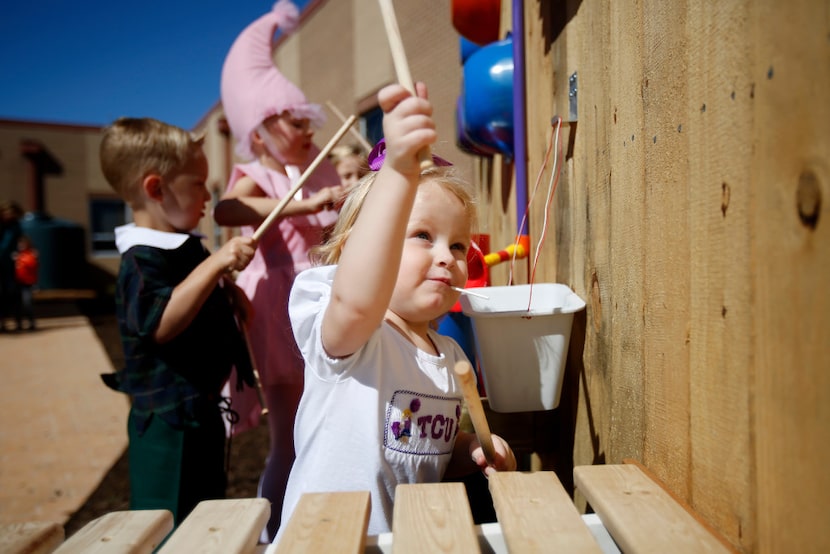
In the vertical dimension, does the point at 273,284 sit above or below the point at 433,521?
above

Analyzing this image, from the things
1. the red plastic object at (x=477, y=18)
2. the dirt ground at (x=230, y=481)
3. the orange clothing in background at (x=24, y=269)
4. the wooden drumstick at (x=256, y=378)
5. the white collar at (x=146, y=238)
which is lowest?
the dirt ground at (x=230, y=481)

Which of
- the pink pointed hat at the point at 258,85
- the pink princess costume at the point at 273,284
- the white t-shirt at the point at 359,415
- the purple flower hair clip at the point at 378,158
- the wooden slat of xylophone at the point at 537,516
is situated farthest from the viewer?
the pink pointed hat at the point at 258,85

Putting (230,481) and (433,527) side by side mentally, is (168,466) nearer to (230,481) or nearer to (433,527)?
(433,527)

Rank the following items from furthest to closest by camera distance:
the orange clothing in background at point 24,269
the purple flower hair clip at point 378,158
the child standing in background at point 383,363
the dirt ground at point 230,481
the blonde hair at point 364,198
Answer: the orange clothing in background at point 24,269 → the dirt ground at point 230,481 → the purple flower hair clip at point 378,158 → the blonde hair at point 364,198 → the child standing in background at point 383,363

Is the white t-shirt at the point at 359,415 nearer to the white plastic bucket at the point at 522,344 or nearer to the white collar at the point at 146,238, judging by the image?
the white plastic bucket at the point at 522,344

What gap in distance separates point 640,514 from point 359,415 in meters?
0.59

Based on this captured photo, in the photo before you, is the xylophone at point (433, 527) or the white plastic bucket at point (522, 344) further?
the white plastic bucket at point (522, 344)

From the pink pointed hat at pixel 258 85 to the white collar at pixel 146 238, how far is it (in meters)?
0.78

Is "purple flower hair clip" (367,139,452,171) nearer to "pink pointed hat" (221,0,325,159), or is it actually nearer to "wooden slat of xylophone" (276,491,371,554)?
"wooden slat of xylophone" (276,491,371,554)

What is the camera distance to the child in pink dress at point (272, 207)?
7.95ft

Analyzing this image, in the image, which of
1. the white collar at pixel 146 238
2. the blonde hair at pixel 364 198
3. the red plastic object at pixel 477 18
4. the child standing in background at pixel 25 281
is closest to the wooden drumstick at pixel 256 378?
the white collar at pixel 146 238

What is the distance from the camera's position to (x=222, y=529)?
0.98 metres

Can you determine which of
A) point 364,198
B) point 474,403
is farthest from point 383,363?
point 364,198

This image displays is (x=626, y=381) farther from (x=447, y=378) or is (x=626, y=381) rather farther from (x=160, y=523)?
(x=160, y=523)
